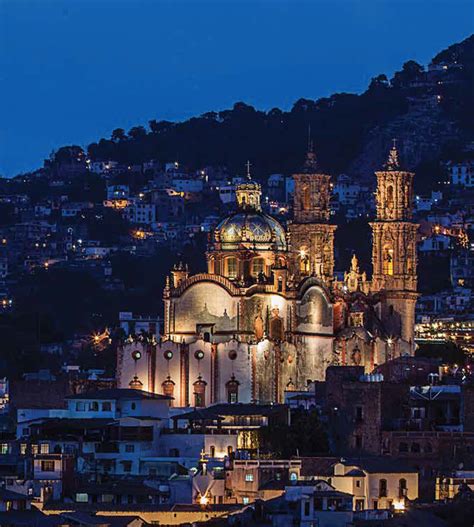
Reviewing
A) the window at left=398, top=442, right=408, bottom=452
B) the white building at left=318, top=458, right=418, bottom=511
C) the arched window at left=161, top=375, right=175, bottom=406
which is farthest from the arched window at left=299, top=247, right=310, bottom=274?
the white building at left=318, top=458, right=418, bottom=511

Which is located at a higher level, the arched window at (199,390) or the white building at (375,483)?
the arched window at (199,390)

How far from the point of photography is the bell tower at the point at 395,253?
119875mm

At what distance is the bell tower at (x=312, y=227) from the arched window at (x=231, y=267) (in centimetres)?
592

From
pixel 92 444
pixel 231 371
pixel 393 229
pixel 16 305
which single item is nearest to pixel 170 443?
pixel 92 444

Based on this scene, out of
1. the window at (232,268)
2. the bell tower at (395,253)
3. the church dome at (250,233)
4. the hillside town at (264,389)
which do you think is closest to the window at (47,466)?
the hillside town at (264,389)

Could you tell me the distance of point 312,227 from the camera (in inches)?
4860

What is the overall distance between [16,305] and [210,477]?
74.0 m

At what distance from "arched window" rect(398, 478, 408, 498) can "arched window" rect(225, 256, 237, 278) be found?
27.1m

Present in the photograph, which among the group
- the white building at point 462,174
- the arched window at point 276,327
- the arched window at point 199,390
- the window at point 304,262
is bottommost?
the arched window at point 199,390

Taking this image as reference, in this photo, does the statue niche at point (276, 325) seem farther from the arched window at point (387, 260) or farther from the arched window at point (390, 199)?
the arched window at point (390, 199)

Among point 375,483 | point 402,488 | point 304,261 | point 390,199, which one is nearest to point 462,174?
point 390,199

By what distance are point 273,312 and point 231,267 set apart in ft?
10.9

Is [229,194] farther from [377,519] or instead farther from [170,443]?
[377,519]

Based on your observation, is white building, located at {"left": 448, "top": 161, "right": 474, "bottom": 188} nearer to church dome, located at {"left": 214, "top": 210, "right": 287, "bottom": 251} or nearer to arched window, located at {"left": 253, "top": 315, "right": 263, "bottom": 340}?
church dome, located at {"left": 214, "top": 210, "right": 287, "bottom": 251}
